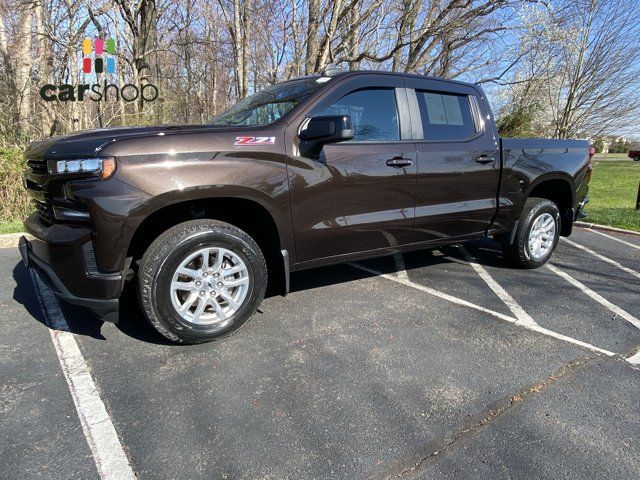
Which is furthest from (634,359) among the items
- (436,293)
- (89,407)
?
(89,407)

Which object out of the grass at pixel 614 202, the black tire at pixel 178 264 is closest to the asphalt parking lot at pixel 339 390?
the black tire at pixel 178 264

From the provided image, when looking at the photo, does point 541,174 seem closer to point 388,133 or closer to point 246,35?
point 388,133

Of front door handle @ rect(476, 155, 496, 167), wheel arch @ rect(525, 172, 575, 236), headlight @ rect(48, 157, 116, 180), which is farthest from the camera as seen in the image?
wheel arch @ rect(525, 172, 575, 236)

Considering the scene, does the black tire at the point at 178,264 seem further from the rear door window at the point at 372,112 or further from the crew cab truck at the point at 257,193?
the rear door window at the point at 372,112

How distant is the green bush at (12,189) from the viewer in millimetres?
6410

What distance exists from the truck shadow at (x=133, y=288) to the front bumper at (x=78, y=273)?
0.55m

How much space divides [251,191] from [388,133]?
53.2 inches

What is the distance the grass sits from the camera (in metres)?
7.90

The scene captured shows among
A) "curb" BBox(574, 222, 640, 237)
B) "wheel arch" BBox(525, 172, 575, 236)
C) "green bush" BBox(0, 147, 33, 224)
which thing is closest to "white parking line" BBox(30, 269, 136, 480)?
"green bush" BBox(0, 147, 33, 224)

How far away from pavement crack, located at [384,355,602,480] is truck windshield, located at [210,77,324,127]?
2.36 metres

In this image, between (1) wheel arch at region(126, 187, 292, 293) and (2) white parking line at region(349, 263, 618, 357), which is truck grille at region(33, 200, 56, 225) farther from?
(2) white parking line at region(349, 263, 618, 357)

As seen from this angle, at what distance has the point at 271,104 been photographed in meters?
3.60

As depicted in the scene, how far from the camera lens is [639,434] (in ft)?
7.32

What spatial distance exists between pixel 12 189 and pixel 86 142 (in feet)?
16.5
